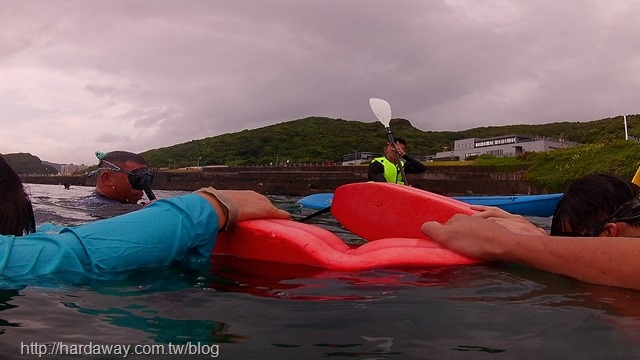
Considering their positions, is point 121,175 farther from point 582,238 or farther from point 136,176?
point 582,238

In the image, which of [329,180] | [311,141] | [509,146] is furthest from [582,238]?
[311,141]

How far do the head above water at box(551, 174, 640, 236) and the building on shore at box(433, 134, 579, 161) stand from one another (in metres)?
37.6

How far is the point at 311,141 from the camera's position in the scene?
8338cm

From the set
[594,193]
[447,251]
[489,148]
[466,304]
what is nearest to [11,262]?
[466,304]

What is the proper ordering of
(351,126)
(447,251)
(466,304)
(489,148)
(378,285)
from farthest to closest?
(351,126) < (489,148) < (447,251) < (378,285) < (466,304)

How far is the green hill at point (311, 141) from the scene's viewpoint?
75312mm

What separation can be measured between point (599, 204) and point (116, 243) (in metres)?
2.79

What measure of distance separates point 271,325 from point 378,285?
2.86 ft

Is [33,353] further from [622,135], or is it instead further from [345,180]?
[622,135]

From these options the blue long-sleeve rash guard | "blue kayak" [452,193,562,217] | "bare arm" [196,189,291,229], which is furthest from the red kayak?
"blue kayak" [452,193,562,217]

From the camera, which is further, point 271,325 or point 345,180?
point 345,180

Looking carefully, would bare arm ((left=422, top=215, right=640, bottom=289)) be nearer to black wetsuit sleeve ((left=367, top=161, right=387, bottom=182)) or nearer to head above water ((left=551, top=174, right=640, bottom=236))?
head above water ((left=551, top=174, right=640, bottom=236))

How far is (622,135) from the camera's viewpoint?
42.6 m

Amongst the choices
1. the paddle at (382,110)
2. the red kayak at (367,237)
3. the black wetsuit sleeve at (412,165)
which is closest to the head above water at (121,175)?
the red kayak at (367,237)
